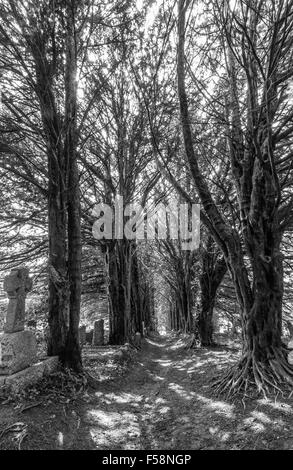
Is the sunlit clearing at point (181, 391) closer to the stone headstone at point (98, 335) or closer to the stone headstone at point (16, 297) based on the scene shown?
the stone headstone at point (16, 297)

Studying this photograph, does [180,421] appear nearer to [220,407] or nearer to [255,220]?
[220,407]

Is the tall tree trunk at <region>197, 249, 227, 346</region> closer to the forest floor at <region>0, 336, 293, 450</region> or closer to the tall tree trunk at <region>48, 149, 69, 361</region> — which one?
the forest floor at <region>0, 336, 293, 450</region>

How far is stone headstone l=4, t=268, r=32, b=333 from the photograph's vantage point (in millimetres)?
5047

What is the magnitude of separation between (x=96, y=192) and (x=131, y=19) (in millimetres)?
5572

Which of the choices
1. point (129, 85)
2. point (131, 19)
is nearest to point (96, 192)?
point (129, 85)

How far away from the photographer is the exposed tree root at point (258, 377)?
14.1 feet

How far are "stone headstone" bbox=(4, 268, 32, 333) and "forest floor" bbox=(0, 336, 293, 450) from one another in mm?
1177

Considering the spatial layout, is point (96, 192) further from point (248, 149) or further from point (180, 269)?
point (180, 269)

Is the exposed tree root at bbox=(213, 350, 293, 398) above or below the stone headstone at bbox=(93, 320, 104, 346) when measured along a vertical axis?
above

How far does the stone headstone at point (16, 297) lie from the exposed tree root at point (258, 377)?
335cm

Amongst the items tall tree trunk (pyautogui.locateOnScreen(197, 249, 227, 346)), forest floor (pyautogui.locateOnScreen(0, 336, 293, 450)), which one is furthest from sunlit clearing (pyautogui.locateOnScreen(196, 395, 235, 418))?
tall tree trunk (pyautogui.locateOnScreen(197, 249, 227, 346))

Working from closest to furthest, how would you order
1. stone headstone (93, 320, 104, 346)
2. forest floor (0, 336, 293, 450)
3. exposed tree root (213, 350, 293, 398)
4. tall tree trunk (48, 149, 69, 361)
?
forest floor (0, 336, 293, 450) → exposed tree root (213, 350, 293, 398) → tall tree trunk (48, 149, 69, 361) → stone headstone (93, 320, 104, 346)

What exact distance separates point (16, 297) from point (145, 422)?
284cm

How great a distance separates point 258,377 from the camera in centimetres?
452
